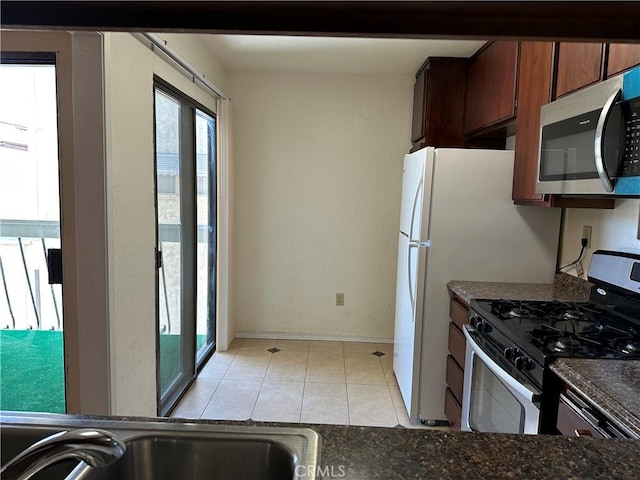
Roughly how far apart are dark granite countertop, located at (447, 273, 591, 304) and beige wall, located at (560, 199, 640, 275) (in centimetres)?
9

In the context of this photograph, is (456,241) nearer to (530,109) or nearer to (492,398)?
(530,109)

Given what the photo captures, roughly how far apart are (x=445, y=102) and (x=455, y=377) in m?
2.01

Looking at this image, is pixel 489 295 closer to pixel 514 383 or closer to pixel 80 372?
pixel 514 383

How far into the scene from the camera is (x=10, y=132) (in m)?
2.20

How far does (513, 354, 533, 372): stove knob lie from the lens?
4.96 ft

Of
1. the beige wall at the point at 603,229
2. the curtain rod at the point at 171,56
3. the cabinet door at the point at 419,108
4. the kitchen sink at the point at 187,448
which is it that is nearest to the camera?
the kitchen sink at the point at 187,448

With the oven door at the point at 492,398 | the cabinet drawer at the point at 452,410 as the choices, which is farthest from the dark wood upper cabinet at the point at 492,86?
the cabinet drawer at the point at 452,410

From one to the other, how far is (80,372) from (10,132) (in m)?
1.29

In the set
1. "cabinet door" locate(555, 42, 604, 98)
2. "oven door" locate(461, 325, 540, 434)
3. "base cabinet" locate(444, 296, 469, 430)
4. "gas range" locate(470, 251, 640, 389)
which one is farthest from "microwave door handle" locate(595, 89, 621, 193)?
"base cabinet" locate(444, 296, 469, 430)

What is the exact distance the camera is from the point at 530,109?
2209mm

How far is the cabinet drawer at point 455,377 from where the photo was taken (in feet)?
7.65

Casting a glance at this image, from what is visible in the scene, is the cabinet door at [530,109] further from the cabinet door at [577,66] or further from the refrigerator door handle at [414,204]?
the refrigerator door handle at [414,204]

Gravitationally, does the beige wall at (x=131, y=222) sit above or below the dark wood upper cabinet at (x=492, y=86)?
below

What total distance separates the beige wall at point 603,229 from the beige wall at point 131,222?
231 cm
